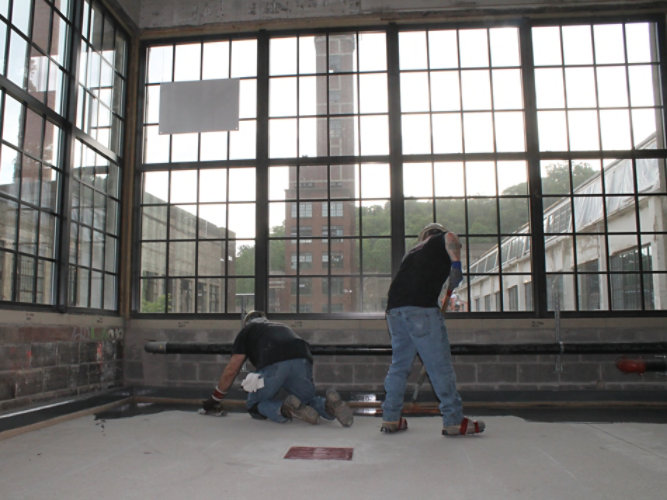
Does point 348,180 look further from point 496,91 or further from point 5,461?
point 5,461

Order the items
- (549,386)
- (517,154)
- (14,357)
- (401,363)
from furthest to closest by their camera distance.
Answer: (517,154)
(549,386)
(14,357)
(401,363)

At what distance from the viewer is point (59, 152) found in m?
4.52

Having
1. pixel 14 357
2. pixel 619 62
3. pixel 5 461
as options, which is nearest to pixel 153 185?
pixel 14 357

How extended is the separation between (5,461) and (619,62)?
6011 millimetres

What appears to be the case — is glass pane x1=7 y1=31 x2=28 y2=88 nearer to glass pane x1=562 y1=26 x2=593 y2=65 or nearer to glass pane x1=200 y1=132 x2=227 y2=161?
glass pane x1=200 y1=132 x2=227 y2=161

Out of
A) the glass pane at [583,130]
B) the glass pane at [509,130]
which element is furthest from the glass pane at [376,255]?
the glass pane at [583,130]

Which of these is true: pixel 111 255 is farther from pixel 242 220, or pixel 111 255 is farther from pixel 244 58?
pixel 244 58

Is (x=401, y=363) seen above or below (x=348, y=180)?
below

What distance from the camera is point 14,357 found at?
3807mm

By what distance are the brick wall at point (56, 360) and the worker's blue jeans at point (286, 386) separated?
5.51 feet

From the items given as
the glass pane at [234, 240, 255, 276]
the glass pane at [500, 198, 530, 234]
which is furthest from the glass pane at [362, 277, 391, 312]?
the glass pane at [500, 198, 530, 234]

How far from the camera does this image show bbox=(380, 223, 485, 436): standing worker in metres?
3.11

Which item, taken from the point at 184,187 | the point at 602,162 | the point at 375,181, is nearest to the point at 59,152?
the point at 184,187

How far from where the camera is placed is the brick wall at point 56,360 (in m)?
3.76
